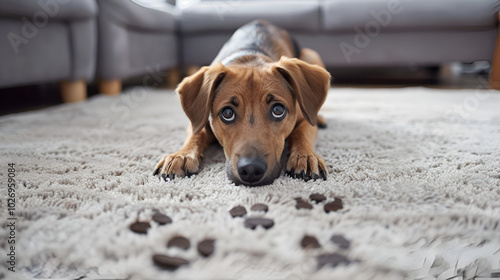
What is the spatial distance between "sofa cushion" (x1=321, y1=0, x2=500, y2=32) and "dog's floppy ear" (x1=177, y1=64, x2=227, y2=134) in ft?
11.7

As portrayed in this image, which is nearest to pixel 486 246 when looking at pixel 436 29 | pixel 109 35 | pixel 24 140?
pixel 24 140

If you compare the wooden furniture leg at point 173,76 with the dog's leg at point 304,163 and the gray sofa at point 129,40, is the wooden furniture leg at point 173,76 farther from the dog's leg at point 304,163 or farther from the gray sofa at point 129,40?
the dog's leg at point 304,163

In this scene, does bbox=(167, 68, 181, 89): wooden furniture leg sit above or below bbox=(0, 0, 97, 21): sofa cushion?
below

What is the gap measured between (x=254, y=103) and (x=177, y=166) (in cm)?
46

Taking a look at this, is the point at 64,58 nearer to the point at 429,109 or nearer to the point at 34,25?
the point at 34,25

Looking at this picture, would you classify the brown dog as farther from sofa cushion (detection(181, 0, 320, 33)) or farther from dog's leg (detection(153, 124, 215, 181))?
sofa cushion (detection(181, 0, 320, 33))

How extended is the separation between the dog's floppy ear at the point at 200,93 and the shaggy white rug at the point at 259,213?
0.25 metres

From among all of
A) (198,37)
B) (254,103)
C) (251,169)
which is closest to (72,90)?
(198,37)

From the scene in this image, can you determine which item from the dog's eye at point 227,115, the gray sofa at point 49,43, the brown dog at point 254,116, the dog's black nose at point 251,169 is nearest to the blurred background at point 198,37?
the gray sofa at point 49,43

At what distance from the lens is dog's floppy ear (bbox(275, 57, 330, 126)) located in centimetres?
178

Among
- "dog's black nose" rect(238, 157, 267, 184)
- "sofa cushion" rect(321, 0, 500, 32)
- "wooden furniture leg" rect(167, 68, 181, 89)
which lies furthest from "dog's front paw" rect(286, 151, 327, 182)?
"wooden furniture leg" rect(167, 68, 181, 89)

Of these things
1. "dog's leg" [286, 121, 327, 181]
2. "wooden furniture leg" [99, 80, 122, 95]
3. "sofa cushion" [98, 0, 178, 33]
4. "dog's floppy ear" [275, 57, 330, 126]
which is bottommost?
"wooden furniture leg" [99, 80, 122, 95]

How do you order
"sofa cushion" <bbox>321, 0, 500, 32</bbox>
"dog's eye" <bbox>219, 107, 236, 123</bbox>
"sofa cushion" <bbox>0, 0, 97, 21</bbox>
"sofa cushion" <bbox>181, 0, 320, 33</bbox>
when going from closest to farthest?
"dog's eye" <bbox>219, 107, 236, 123</bbox> < "sofa cushion" <bbox>0, 0, 97, 21</bbox> < "sofa cushion" <bbox>321, 0, 500, 32</bbox> < "sofa cushion" <bbox>181, 0, 320, 33</bbox>

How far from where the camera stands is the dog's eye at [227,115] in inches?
67.9
